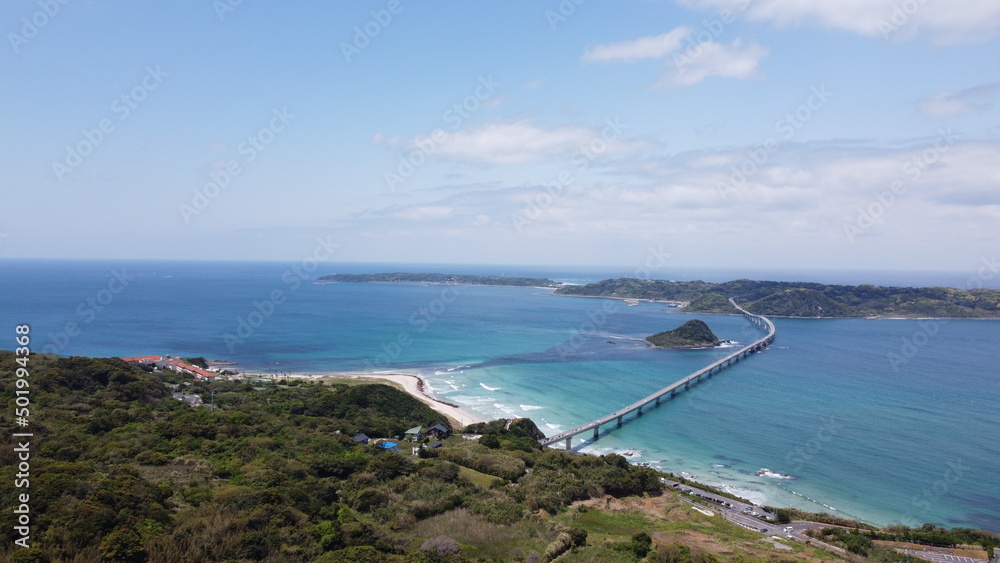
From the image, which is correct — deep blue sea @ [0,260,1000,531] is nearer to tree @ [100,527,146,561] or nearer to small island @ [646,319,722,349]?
small island @ [646,319,722,349]

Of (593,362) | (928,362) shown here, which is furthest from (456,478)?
(928,362)

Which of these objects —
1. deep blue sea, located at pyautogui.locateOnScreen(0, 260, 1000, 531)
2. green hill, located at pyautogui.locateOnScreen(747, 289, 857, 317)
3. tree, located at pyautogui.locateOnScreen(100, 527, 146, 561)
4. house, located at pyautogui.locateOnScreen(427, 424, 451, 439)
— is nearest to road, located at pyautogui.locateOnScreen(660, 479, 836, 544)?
deep blue sea, located at pyautogui.locateOnScreen(0, 260, 1000, 531)

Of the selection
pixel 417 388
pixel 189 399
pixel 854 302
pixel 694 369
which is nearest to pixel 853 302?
pixel 854 302

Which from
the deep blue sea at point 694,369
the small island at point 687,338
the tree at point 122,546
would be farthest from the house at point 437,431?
the small island at point 687,338

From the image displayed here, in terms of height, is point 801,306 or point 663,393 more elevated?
point 801,306

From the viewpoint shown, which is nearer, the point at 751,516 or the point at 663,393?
the point at 751,516

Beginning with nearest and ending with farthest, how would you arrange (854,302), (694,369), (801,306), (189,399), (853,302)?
(189,399) < (694,369) < (801,306) < (854,302) < (853,302)

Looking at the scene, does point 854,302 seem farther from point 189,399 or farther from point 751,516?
point 189,399
